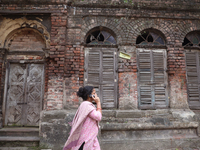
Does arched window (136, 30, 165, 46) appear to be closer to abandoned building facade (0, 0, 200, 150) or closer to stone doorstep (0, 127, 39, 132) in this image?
abandoned building facade (0, 0, 200, 150)

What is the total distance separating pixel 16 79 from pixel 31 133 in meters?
1.96

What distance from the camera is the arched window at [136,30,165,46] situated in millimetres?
5668

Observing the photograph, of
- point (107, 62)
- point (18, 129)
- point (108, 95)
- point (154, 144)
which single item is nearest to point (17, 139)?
point (18, 129)

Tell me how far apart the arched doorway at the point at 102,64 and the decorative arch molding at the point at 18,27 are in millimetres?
1471

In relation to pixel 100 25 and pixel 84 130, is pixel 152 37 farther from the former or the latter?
pixel 84 130

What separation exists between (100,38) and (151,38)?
1.91m

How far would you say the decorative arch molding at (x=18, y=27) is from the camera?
5.40 m

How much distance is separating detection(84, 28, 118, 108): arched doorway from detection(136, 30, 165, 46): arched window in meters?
1.02

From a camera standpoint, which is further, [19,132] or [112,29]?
[112,29]

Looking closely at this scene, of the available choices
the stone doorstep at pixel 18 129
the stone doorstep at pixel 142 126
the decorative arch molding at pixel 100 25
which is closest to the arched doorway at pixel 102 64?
the decorative arch molding at pixel 100 25

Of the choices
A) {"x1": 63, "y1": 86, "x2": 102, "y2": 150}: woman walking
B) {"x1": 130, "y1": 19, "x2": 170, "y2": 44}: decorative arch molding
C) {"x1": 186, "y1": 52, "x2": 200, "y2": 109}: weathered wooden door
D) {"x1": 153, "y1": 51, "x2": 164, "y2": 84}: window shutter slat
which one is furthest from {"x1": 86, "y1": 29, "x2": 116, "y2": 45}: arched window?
{"x1": 63, "y1": 86, "x2": 102, "y2": 150}: woman walking

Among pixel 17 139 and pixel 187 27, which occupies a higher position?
pixel 187 27

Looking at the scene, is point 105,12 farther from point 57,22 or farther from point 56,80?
point 56,80

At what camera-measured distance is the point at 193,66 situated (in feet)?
18.7
